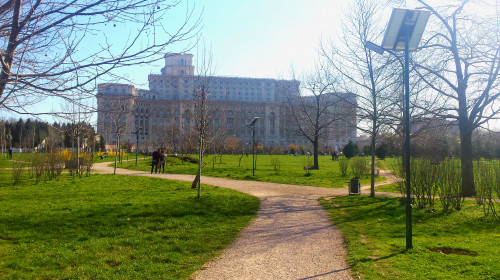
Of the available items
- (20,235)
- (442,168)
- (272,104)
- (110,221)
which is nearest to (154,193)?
(110,221)

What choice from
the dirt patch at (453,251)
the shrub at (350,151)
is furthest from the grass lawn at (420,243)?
the shrub at (350,151)

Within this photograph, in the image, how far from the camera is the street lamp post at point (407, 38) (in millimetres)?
5918

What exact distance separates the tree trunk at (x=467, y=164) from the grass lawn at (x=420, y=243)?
2.53 meters

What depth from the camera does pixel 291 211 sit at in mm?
10422

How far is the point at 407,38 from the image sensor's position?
6.08 m

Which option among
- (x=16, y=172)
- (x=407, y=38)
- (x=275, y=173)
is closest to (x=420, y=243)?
(x=407, y=38)

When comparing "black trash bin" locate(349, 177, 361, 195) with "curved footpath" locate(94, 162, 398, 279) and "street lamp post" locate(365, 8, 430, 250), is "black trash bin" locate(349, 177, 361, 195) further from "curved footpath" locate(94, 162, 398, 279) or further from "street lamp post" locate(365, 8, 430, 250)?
"street lamp post" locate(365, 8, 430, 250)

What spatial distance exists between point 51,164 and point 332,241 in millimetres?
14758

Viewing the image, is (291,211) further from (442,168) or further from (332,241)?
(442,168)

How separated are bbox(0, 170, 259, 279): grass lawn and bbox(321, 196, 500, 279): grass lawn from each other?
2.55 meters

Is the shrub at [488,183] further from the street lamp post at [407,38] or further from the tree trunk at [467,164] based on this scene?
the street lamp post at [407,38]

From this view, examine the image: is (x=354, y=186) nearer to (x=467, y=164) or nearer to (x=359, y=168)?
(x=467, y=164)

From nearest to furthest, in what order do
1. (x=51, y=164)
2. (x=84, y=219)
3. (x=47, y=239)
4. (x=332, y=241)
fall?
(x=47, y=239) → (x=332, y=241) → (x=84, y=219) → (x=51, y=164)

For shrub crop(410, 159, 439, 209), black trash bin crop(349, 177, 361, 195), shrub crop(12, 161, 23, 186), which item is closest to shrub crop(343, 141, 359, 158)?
black trash bin crop(349, 177, 361, 195)
